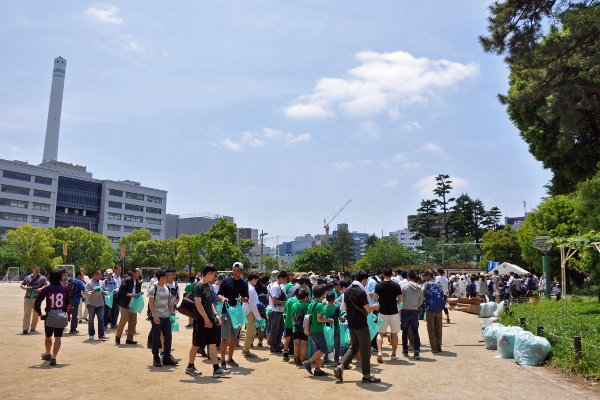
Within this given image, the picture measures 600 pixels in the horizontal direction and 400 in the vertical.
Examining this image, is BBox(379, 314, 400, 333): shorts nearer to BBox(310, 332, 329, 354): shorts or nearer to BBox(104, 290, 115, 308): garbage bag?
BBox(310, 332, 329, 354): shorts

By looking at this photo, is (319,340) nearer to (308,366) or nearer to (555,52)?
(308,366)

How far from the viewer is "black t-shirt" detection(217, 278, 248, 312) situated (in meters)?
7.64

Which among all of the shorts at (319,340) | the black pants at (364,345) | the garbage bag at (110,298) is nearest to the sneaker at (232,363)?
the shorts at (319,340)

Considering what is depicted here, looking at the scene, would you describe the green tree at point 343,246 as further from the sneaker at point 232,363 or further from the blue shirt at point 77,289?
the sneaker at point 232,363

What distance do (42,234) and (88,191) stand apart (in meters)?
29.4

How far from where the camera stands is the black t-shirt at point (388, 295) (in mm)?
8367

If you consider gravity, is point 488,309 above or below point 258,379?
above

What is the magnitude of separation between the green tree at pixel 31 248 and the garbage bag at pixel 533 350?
59.3 metres

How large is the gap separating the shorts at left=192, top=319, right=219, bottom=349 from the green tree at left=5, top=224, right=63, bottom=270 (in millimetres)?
57123

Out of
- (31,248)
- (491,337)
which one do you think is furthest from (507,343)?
(31,248)

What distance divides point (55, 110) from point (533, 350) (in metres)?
112

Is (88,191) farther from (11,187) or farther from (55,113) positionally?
(55,113)

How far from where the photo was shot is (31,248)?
55156mm

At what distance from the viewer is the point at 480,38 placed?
10.3m
